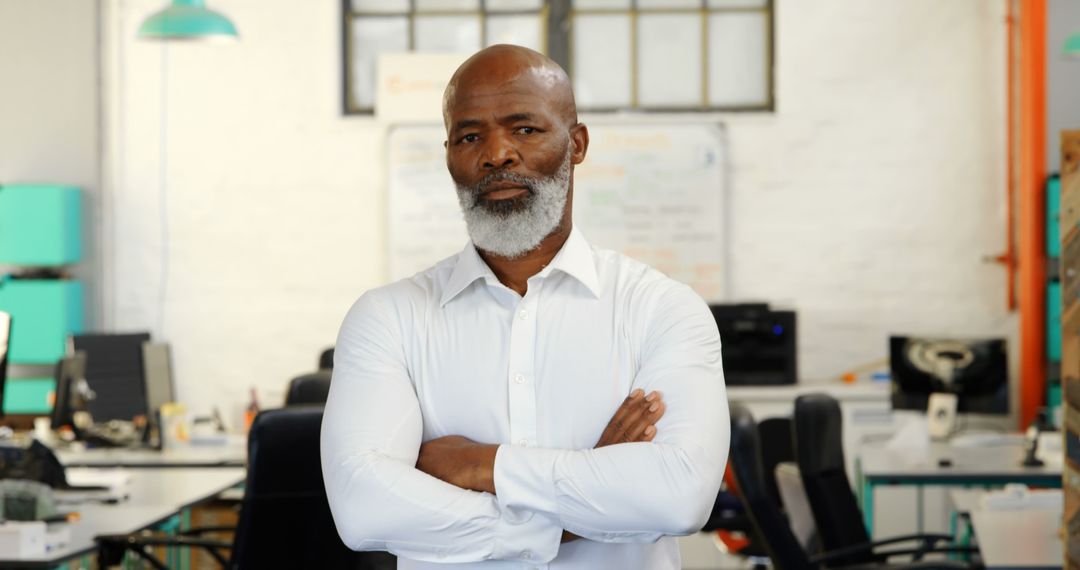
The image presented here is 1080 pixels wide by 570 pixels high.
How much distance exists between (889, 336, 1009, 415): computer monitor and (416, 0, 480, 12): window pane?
3100 mm

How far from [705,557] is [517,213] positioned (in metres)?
4.95

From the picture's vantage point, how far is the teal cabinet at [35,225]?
7.75 m

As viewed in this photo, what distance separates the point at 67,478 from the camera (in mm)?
4762

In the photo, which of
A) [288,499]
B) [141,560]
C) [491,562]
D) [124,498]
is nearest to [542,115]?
[491,562]

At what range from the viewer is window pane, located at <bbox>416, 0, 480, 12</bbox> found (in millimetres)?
8094

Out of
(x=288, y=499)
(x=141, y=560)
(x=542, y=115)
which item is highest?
(x=542, y=115)

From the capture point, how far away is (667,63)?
8031mm

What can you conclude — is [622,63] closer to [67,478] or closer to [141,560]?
[67,478]

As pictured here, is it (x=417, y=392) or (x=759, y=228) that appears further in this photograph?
(x=759, y=228)

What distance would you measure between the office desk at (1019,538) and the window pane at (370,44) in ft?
16.0

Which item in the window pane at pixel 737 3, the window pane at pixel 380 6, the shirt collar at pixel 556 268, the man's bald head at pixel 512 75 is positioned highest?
the window pane at pixel 380 6

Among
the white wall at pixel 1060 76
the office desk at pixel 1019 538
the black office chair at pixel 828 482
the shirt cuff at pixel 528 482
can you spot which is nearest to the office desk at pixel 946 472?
the black office chair at pixel 828 482

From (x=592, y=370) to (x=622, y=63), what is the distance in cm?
613

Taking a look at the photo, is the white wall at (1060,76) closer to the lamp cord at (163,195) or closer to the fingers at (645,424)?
the lamp cord at (163,195)
